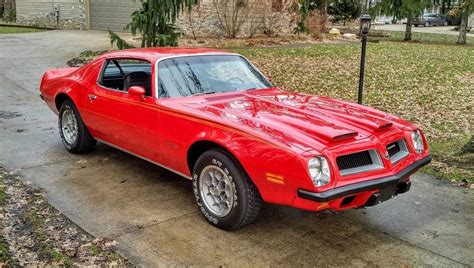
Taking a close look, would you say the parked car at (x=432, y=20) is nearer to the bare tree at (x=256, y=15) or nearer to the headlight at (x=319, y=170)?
the bare tree at (x=256, y=15)

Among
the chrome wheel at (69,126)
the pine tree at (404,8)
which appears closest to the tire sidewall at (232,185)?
the chrome wheel at (69,126)

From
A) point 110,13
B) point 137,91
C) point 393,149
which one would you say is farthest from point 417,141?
point 110,13

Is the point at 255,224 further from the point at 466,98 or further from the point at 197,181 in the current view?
the point at 466,98

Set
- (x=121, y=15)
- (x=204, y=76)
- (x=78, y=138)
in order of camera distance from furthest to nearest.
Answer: (x=121, y=15) → (x=78, y=138) → (x=204, y=76)

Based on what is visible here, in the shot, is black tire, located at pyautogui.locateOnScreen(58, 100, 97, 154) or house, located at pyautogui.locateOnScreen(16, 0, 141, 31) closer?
black tire, located at pyautogui.locateOnScreen(58, 100, 97, 154)

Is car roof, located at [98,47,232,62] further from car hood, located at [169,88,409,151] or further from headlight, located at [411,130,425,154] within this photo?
headlight, located at [411,130,425,154]

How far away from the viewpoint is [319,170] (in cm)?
352

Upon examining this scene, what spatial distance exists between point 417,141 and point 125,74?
134 inches

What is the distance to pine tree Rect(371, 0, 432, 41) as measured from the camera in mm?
24766

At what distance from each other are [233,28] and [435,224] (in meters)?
17.7

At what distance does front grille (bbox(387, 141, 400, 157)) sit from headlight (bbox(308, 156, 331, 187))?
30.9 inches

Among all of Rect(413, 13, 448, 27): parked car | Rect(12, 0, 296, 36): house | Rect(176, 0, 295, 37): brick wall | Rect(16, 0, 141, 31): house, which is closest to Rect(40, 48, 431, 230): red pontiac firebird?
Rect(12, 0, 296, 36): house

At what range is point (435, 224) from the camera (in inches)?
172

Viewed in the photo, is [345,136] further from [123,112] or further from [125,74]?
[125,74]
